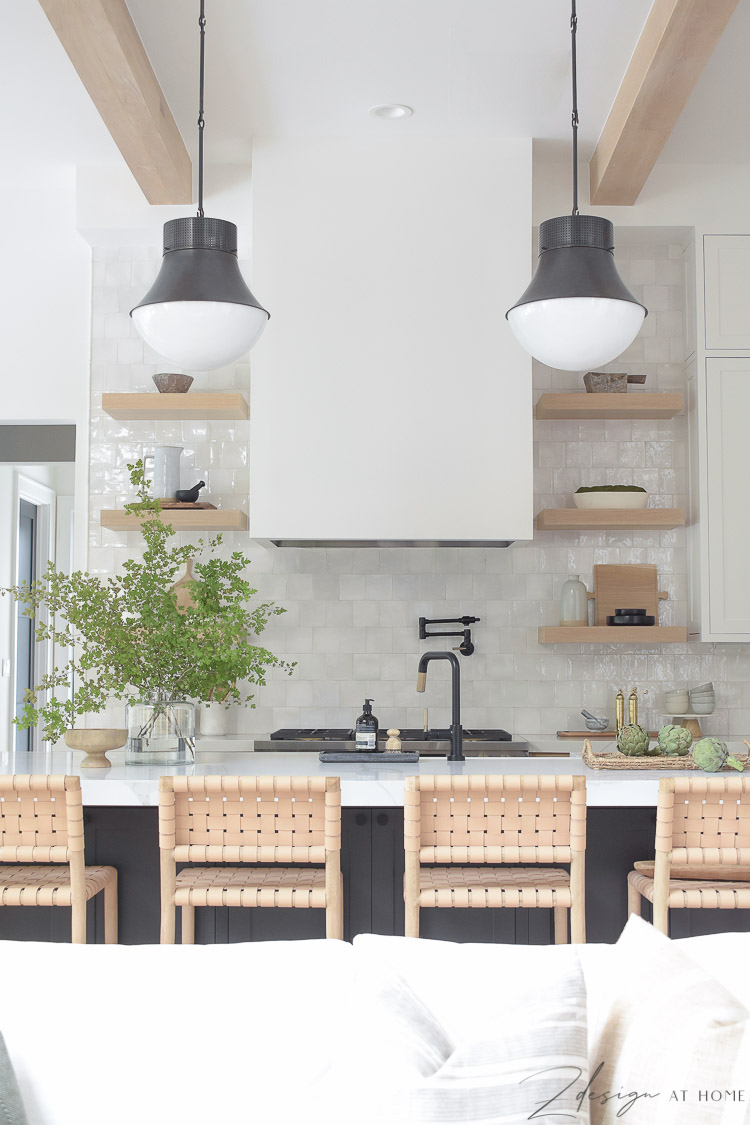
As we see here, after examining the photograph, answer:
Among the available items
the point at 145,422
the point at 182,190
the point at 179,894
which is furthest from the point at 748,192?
the point at 179,894

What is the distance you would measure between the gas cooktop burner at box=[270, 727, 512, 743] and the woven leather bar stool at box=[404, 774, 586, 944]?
1.86 m

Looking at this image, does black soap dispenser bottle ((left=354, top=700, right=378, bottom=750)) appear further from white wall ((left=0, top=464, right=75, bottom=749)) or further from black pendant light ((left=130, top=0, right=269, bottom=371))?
white wall ((left=0, top=464, right=75, bottom=749))

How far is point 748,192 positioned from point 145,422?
3036mm

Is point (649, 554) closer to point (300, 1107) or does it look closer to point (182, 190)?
point (182, 190)

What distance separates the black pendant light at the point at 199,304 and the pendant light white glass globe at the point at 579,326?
70 cm

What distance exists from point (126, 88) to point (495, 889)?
9.74 feet

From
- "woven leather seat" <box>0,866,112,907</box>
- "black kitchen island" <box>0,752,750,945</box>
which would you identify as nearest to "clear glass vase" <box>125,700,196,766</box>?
"black kitchen island" <box>0,752,750,945</box>

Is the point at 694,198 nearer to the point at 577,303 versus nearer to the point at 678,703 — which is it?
the point at 678,703

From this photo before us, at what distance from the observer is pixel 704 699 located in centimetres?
464

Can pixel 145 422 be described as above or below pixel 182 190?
below

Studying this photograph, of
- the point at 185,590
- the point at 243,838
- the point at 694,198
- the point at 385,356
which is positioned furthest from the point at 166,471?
the point at 694,198

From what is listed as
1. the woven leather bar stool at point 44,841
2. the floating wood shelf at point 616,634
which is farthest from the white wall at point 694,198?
the woven leather bar stool at point 44,841

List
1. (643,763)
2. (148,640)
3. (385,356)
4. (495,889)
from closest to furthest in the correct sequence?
(495,889) < (643,763) < (148,640) < (385,356)

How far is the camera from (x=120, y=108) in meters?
Result: 3.74
